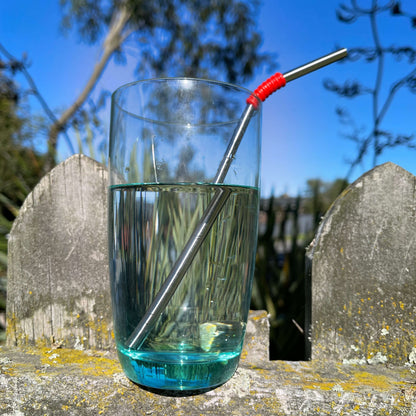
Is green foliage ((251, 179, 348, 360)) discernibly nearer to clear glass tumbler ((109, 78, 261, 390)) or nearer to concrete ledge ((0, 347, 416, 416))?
concrete ledge ((0, 347, 416, 416))

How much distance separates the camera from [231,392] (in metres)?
0.81

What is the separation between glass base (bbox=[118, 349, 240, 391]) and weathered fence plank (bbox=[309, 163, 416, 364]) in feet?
1.08

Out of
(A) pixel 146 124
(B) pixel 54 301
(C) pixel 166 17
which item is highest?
(C) pixel 166 17

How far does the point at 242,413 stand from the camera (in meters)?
0.75

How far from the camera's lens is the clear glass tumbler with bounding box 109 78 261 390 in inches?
29.5

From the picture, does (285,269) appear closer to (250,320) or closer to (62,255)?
(250,320)

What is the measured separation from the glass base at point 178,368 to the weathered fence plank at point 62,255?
307mm

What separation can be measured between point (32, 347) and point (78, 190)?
47 centimetres

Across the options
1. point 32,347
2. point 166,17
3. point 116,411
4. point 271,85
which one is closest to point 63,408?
point 116,411

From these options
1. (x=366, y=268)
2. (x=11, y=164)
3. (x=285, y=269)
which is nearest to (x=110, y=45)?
(x=11, y=164)

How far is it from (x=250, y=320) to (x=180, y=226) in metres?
0.44

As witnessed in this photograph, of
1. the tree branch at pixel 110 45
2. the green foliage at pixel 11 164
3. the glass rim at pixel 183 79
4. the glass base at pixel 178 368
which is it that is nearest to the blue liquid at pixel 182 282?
the glass base at pixel 178 368

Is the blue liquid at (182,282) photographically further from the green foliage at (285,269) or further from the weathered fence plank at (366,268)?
the green foliage at (285,269)

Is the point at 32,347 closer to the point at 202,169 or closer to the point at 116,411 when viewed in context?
the point at 116,411
